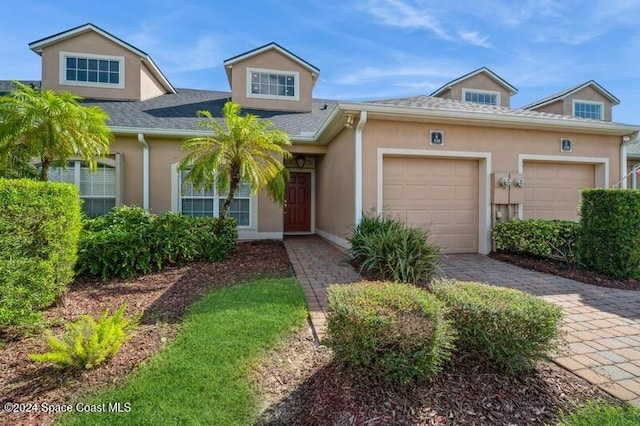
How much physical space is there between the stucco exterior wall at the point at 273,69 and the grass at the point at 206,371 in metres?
8.94

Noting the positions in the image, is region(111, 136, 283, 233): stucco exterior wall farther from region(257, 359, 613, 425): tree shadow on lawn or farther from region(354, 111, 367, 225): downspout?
region(257, 359, 613, 425): tree shadow on lawn

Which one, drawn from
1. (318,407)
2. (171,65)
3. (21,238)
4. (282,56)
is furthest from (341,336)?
(171,65)

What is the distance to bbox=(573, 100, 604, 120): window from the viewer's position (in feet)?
50.7

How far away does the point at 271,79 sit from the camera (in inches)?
468

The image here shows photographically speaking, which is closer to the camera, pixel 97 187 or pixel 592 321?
pixel 592 321

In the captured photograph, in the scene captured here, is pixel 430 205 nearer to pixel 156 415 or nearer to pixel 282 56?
pixel 156 415

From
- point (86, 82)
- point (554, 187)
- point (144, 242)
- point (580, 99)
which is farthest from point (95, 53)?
point (580, 99)

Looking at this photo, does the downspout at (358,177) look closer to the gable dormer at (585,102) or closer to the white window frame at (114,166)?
the white window frame at (114,166)

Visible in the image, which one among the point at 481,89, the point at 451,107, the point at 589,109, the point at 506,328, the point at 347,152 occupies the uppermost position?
the point at 481,89

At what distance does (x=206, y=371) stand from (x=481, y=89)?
52.5 feet

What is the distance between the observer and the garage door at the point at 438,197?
7.52 metres

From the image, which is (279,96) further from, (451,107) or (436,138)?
(436,138)

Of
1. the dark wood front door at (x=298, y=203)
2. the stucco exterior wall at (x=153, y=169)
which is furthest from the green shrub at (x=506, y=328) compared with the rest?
the dark wood front door at (x=298, y=203)

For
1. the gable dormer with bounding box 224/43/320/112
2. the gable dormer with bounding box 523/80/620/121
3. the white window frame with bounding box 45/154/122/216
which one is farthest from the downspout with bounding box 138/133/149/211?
the gable dormer with bounding box 523/80/620/121
